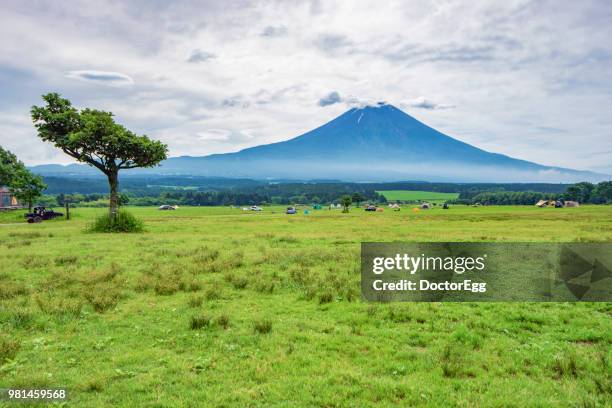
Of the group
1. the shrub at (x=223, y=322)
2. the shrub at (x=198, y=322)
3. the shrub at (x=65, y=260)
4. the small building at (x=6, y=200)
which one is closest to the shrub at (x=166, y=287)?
the shrub at (x=198, y=322)

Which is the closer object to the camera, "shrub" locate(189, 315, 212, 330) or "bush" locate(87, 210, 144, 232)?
"shrub" locate(189, 315, 212, 330)

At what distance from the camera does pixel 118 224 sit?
4059 cm

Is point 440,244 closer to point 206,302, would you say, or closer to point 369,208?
point 206,302

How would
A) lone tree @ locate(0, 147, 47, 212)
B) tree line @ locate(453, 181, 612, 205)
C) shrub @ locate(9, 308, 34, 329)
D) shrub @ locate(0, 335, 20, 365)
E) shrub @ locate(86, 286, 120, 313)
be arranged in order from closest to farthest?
1. shrub @ locate(0, 335, 20, 365)
2. shrub @ locate(9, 308, 34, 329)
3. shrub @ locate(86, 286, 120, 313)
4. lone tree @ locate(0, 147, 47, 212)
5. tree line @ locate(453, 181, 612, 205)

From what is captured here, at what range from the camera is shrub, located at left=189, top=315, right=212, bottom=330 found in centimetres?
1096

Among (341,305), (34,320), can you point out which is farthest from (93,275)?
(341,305)

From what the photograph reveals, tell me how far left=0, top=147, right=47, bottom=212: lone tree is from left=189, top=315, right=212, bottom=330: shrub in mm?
64437

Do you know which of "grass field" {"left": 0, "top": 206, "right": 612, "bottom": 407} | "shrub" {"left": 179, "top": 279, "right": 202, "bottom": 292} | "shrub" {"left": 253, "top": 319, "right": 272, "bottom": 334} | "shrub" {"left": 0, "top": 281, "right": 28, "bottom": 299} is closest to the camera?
"grass field" {"left": 0, "top": 206, "right": 612, "bottom": 407}

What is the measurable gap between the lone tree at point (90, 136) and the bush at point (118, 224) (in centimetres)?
64

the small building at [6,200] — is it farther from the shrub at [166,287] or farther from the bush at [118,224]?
the shrub at [166,287]

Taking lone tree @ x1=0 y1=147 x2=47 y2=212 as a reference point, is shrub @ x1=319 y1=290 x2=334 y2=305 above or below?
below

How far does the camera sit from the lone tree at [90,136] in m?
36.9

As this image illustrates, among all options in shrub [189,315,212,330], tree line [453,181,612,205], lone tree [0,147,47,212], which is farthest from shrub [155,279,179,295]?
tree line [453,181,612,205]

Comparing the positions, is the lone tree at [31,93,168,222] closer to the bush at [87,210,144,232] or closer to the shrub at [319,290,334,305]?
the bush at [87,210,144,232]
